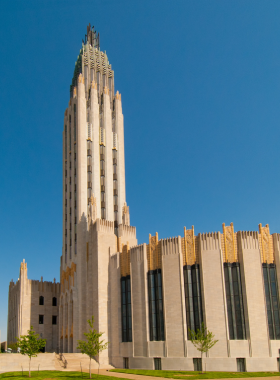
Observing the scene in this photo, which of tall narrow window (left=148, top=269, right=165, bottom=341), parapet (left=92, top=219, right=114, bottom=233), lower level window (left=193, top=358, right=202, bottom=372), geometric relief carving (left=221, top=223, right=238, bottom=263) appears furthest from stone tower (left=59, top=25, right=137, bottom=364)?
geometric relief carving (left=221, top=223, right=238, bottom=263)

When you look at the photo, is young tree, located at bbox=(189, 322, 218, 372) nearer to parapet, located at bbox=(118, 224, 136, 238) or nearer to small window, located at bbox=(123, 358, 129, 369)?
small window, located at bbox=(123, 358, 129, 369)

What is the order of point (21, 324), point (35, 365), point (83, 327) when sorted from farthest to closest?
point (21, 324) < point (83, 327) < point (35, 365)

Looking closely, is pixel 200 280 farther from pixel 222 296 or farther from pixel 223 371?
pixel 223 371

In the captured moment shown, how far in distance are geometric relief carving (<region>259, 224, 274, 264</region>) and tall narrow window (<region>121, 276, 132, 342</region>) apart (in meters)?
19.5

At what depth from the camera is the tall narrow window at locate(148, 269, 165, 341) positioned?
176 ft

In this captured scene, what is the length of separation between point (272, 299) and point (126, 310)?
20.2 metres

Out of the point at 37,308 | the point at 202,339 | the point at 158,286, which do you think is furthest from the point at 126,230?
the point at 202,339

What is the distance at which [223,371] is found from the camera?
47562 mm

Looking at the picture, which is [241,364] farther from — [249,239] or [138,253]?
[138,253]

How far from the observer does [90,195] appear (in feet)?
241

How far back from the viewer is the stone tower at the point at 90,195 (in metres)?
63.7

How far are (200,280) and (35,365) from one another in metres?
23.2

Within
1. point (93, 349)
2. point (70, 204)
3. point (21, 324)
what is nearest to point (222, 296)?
point (93, 349)

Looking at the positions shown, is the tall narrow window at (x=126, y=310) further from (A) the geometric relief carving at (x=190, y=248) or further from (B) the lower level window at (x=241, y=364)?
(B) the lower level window at (x=241, y=364)
